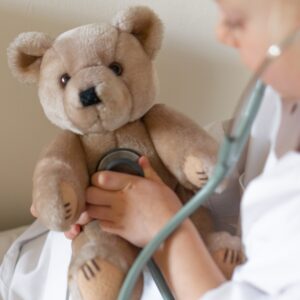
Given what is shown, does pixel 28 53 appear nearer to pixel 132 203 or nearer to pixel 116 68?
pixel 116 68

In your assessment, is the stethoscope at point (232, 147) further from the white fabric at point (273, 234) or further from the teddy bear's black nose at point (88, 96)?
the teddy bear's black nose at point (88, 96)

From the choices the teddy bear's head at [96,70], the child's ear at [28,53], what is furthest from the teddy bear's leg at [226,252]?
the child's ear at [28,53]

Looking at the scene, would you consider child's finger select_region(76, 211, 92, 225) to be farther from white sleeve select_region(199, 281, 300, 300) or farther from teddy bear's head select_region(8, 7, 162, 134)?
white sleeve select_region(199, 281, 300, 300)

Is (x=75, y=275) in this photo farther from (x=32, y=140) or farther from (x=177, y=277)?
(x=32, y=140)

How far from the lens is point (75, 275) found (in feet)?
2.57

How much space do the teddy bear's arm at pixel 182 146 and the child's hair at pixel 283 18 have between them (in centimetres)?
32

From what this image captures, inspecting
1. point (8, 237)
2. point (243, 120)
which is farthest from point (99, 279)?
point (8, 237)

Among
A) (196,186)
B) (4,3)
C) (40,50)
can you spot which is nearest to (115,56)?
(40,50)

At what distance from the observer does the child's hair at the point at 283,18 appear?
19.6 inches

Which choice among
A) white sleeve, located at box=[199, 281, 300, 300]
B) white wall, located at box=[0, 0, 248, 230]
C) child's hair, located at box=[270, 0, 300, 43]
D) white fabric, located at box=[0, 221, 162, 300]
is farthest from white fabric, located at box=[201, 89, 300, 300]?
white wall, located at box=[0, 0, 248, 230]

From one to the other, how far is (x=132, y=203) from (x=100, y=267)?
10 cm

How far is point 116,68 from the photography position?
0.81 m

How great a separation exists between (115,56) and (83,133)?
0.40ft

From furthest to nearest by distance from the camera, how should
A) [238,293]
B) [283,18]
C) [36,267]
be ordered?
1. [36,267]
2. [238,293]
3. [283,18]
